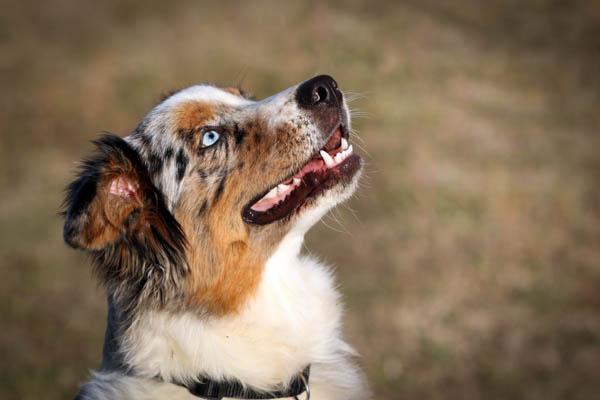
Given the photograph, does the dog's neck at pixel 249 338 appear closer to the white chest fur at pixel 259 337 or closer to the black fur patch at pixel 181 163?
the white chest fur at pixel 259 337

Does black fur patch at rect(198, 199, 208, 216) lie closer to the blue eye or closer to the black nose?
the blue eye

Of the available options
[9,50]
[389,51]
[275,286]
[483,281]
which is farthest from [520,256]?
[9,50]

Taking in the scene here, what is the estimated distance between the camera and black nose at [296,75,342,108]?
4.64m

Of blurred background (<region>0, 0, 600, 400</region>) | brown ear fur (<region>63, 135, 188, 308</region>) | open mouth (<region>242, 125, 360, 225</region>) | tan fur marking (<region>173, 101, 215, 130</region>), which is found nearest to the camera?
brown ear fur (<region>63, 135, 188, 308</region>)

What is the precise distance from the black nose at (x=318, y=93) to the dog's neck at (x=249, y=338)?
2.64 feet

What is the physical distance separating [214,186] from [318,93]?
2.83ft

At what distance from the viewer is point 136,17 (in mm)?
19203

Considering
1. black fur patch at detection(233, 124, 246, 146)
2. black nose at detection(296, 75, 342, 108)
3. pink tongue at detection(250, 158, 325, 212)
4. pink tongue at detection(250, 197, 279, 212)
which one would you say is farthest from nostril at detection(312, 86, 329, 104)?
pink tongue at detection(250, 197, 279, 212)

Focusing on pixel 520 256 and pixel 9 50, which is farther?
pixel 9 50

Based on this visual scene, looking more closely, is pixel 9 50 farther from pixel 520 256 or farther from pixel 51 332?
pixel 520 256

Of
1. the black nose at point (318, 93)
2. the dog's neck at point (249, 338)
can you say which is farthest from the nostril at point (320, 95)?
the dog's neck at point (249, 338)

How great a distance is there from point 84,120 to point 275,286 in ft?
43.6

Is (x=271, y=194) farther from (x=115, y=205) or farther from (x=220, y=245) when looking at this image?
(x=115, y=205)

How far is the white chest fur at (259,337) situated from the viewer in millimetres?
4250
